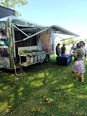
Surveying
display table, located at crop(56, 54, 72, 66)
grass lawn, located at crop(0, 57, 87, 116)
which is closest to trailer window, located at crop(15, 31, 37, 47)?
display table, located at crop(56, 54, 72, 66)

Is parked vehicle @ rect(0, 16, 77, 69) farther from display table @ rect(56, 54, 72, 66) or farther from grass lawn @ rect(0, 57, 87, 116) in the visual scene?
display table @ rect(56, 54, 72, 66)

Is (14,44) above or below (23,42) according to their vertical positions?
below

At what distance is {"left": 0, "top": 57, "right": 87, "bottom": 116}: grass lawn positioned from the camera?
16.0 ft

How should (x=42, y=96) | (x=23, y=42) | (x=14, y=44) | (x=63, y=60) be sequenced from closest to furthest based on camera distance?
(x=42, y=96) < (x=14, y=44) < (x=23, y=42) < (x=63, y=60)

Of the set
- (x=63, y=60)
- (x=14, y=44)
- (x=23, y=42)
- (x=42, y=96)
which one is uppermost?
(x=23, y=42)

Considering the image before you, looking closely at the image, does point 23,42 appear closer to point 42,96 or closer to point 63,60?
point 63,60

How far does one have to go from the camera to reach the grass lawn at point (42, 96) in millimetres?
4873

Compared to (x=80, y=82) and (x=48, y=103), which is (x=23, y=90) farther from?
(x=80, y=82)

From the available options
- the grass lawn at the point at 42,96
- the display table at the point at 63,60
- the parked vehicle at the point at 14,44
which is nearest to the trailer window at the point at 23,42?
the parked vehicle at the point at 14,44

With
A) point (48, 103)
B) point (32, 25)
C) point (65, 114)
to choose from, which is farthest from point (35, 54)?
point (65, 114)

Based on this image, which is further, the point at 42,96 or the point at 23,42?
the point at 23,42

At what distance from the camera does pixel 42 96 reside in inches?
237

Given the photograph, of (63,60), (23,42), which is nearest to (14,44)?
(23,42)

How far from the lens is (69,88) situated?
22.2 ft
